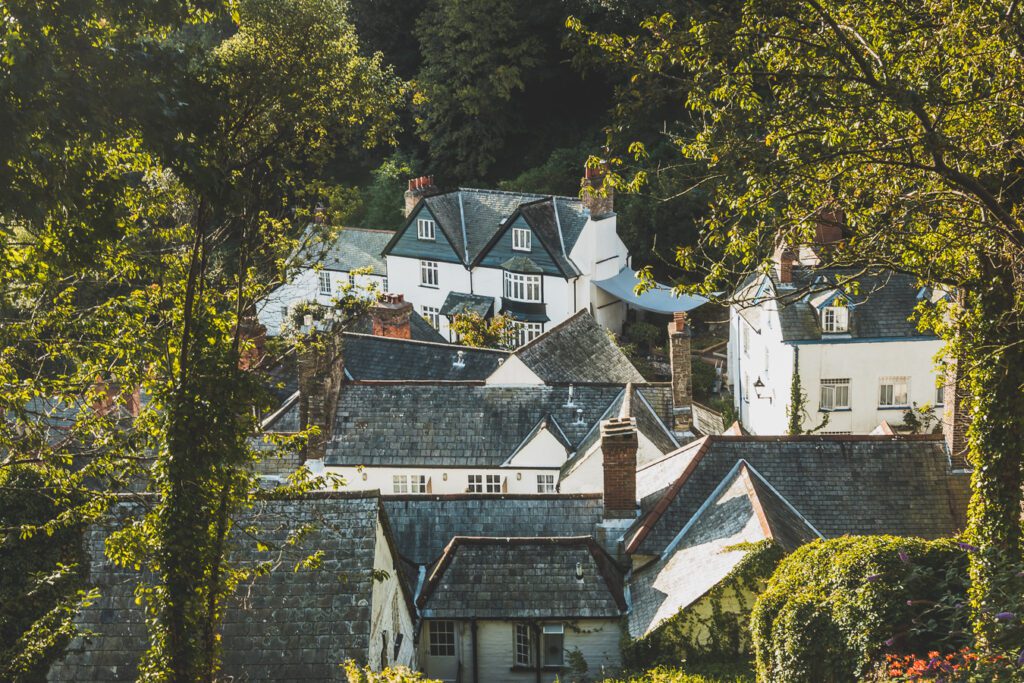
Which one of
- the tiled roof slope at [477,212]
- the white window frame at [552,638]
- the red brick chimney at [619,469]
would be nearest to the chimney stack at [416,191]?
the tiled roof slope at [477,212]

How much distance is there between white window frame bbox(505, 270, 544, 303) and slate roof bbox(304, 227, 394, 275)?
24.5 ft

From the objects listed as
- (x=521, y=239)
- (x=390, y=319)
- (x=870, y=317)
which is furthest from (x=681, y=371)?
(x=521, y=239)

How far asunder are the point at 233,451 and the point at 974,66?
988 centimetres

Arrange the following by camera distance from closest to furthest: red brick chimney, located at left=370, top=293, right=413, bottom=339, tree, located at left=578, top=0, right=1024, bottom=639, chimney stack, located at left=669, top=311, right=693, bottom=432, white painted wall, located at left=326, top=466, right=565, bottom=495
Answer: tree, located at left=578, top=0, right=1024, bottom=639 → white painted wall, located at left=326, top=466, right=565, bottom=495 → chimney stack, located at left=669, top=311, right=693, bottom=432 → red brick chimney, located at left=370, top=293, right=413, bottom=339

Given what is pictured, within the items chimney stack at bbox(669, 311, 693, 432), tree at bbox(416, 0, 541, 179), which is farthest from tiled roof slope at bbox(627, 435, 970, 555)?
tree at bbox(416, 0, 541, 179)

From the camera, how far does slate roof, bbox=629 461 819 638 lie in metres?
18.2

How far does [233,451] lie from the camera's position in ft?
44.2

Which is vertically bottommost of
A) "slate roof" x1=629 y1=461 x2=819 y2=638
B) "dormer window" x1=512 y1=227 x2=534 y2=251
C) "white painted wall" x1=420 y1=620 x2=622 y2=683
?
"white painted wall" x1=420 y1=620 x2=622 y2=683

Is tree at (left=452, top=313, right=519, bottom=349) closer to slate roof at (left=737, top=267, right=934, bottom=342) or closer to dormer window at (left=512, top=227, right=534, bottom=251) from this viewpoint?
dormer window at (left=512, top=227, right=534, bottom=251)

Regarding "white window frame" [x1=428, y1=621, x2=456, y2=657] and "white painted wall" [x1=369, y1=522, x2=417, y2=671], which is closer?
"white painted wall" [x1=369, y1=522, x2=417, y2=671]

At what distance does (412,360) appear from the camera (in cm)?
3123

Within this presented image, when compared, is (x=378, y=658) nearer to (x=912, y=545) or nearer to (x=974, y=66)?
(x=912, y=545)

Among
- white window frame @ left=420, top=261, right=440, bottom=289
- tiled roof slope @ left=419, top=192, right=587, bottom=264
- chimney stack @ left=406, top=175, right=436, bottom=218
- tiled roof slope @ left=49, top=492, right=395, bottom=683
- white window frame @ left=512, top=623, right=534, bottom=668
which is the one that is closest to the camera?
tiled roof slope @ left=49, top=492, right=395, bottom=683

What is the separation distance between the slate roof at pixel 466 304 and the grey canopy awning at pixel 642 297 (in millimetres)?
4789
